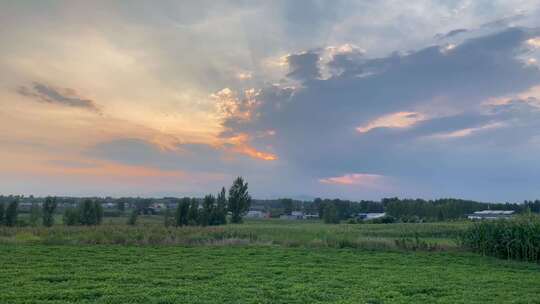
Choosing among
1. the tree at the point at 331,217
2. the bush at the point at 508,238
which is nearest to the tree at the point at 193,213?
the tree at the point at 331,217

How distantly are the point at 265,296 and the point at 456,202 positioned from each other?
11304cm

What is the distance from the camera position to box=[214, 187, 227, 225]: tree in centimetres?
7834

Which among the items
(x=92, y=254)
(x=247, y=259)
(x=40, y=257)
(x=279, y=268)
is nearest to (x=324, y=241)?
(x=247, y=259)

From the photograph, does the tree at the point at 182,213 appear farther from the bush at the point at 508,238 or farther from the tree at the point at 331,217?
the bush at the point at 508,238

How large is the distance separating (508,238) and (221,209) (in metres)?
61.7

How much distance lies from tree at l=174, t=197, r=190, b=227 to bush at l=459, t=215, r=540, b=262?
53.1m

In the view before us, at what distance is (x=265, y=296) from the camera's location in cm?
1121

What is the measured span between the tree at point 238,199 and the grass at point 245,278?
65.1m

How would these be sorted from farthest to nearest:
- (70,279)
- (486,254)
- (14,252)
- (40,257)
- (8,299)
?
(486,254) → (14,252) → (40,257) → (70,279) → (8,299)

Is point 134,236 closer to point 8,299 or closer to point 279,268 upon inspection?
point 279,268

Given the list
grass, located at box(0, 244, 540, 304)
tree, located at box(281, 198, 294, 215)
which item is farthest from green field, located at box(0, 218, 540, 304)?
tree, located at box(281, 198, 294, 215)

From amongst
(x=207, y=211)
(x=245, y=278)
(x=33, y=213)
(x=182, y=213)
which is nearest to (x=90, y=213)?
(x=33, y=213)

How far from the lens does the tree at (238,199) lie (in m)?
86.5

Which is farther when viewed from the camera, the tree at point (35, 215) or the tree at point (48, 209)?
the tree at point (48, 209)
